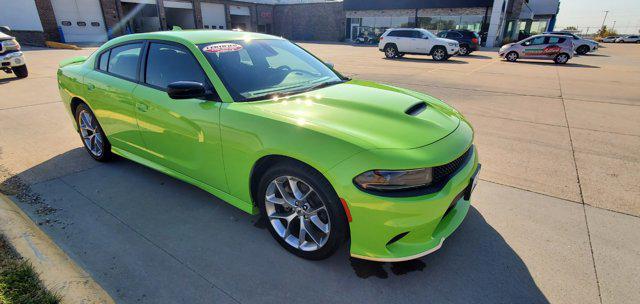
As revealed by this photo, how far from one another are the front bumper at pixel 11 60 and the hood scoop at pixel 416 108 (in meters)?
12.0

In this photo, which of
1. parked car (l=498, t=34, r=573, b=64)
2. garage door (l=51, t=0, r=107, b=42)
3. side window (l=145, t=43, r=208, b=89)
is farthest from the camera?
garage door (l=51, t=0, r=107, b=42)

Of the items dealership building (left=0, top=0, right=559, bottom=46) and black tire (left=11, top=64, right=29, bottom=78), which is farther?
dealership building (left=0, top=0, right=559, bottom=46)

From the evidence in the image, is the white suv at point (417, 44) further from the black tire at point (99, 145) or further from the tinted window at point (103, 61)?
the black tire at point (99, 145)

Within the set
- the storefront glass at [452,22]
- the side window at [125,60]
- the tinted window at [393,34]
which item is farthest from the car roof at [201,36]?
the storefront glass at [452,22]

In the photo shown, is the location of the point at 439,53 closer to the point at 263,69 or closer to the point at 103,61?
the point at 263,69

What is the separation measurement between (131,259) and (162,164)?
107 centimetres

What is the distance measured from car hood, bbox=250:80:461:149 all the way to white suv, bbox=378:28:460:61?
683 inches

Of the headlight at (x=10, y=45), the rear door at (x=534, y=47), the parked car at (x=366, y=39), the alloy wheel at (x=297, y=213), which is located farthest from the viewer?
the parked car at (x=366, y=39)

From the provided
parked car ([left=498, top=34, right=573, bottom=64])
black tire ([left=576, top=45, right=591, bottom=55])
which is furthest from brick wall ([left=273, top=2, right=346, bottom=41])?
parked car ([left=498, top=34, right=573, bottom=64])

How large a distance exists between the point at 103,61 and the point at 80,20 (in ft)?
107

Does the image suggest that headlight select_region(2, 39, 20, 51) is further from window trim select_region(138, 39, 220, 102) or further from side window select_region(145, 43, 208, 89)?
side window select_region(145, 43, 208, 89)

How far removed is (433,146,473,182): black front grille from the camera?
2.23m

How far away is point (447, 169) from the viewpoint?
231 cm

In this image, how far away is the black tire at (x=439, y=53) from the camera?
61.4ft
